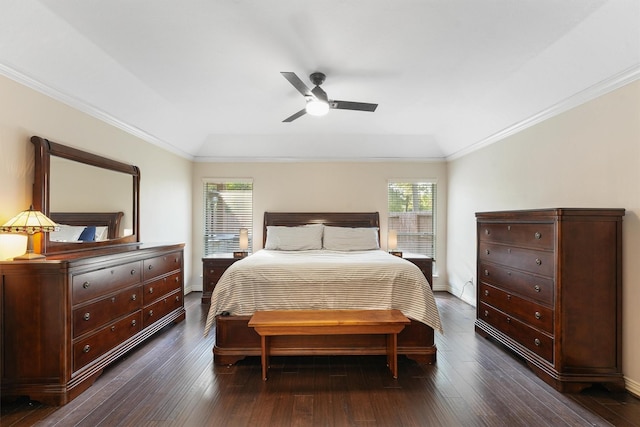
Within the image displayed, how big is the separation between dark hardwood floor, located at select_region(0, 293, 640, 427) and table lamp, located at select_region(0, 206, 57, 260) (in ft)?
3.43

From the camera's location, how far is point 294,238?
15.2ft

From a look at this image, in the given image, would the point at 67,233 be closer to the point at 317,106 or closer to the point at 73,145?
the point at 73,145

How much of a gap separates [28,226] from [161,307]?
1.64 m

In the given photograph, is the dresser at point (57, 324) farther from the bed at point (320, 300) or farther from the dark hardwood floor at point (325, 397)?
the bed at point (320, 300)

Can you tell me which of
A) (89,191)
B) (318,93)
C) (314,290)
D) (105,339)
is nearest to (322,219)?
(314,290)

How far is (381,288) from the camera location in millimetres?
2801

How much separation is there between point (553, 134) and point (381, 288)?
2353mm

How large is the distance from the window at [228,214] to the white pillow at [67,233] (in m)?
2.56

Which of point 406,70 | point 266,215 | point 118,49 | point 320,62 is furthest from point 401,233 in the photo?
point 118,49

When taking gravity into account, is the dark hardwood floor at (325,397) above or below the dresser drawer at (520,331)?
below

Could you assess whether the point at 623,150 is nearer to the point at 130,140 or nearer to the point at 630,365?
the point at 630,365

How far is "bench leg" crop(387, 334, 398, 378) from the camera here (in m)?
2.47

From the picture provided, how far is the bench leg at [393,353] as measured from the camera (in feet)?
8.11

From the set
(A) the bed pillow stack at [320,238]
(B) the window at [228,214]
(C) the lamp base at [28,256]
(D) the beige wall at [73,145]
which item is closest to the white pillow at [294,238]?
(A) the bed pillow stack at [320,238]
